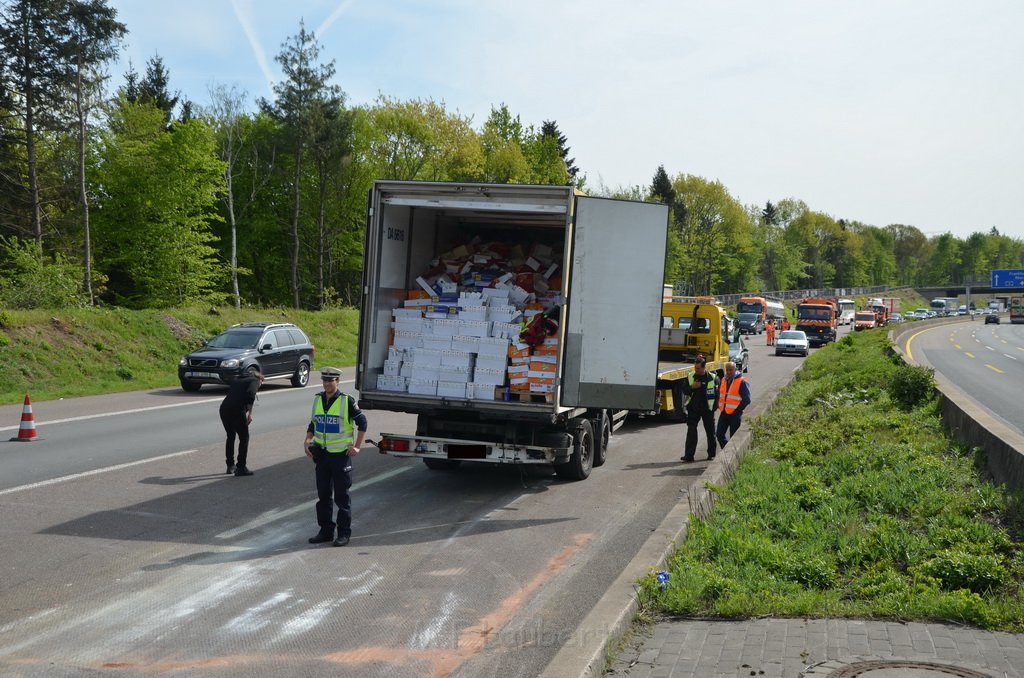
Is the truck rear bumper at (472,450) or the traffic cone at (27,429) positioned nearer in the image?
the truck rear bumper at (472,450)

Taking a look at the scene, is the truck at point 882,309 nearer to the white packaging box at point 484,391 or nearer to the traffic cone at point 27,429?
the white packaging box at point 484,391

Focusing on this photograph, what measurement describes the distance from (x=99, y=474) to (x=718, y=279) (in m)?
98.2

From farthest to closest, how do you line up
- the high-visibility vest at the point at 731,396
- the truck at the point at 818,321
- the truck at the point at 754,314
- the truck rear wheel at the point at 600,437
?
the truck at the point at 754,314
the truck at the point at 818,321
the high-visibility vest at the point at 731,396
the truck rear wheel at the point at 600,437

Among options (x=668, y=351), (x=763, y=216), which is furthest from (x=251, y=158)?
(x=763, y=216)

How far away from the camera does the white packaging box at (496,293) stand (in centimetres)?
1160

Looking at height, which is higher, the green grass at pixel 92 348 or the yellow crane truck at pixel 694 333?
the yellow crane truck at pixel 694 333

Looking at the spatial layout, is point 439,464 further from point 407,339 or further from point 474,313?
point 474,313

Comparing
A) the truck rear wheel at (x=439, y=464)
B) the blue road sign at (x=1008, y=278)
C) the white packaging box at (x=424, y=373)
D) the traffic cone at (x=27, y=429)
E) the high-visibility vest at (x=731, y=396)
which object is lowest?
the traffic cone at (x=27, y=429)

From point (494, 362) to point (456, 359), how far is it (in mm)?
489

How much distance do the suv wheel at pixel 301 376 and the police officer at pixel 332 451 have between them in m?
17.3

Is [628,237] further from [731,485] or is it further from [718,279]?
[718,279]

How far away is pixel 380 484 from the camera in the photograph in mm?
11758

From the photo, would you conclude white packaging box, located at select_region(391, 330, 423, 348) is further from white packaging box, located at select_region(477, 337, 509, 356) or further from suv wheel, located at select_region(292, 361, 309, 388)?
suv wheel, located at select_region(292, 361, 309, 388)

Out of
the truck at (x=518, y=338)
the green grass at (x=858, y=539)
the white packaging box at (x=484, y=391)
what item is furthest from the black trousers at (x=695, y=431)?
the white packaging box at (x=484, y=391)
